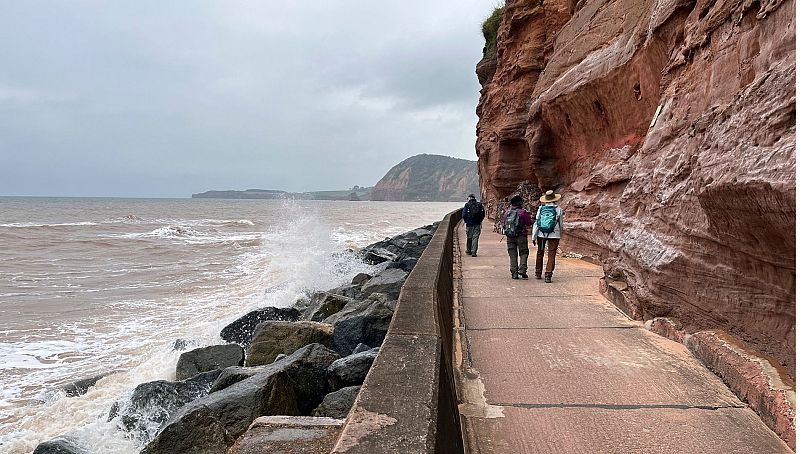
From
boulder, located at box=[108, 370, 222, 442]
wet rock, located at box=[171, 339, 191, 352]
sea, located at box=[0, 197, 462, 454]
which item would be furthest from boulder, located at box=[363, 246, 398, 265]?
boulder, located at box=[108, 370, 222, 442]

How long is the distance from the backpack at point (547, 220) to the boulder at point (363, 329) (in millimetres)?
2941

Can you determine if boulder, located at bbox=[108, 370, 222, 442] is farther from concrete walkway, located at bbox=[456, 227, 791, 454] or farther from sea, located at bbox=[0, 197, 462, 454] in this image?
concrete walkway, located at bbox=[456, 227, 791, 454]

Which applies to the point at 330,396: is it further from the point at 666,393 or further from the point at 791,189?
the point at 791,189

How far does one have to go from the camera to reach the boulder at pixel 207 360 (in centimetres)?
685

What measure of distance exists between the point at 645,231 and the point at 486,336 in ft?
6.55

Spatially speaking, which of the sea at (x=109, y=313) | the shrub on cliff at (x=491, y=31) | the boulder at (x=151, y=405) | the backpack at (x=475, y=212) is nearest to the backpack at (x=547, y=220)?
the backpack at (x=475, y=212)

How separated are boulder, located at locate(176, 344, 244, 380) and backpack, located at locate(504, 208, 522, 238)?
473cm

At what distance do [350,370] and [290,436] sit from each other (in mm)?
2218

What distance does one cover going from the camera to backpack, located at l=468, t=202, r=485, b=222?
1103 cm

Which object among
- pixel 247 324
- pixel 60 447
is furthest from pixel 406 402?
pixel 247 324

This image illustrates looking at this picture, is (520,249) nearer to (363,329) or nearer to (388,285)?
(388,285)

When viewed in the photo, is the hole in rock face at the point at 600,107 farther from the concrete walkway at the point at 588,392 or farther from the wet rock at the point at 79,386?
the wet rock at the point at 79,386

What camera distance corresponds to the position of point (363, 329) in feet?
21.3

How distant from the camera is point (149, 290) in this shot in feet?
45.9
